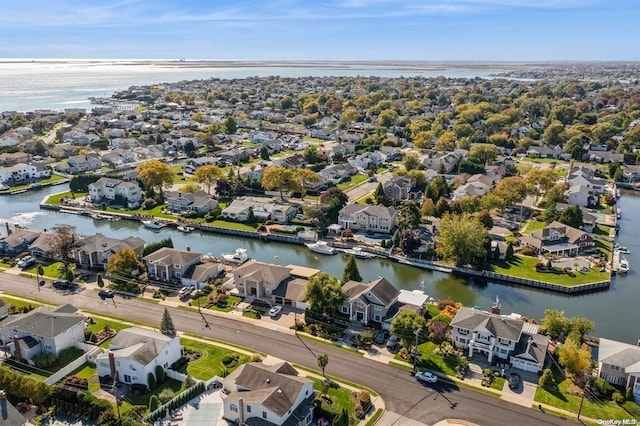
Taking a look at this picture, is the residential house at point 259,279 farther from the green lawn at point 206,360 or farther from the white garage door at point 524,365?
the white garage door at point 524,365

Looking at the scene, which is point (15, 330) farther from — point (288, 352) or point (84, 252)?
point (288, 352)

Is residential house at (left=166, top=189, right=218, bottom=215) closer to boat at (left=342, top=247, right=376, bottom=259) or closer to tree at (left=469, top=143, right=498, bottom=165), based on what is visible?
boat at (left=342, top=247, right=376, bottom=259)

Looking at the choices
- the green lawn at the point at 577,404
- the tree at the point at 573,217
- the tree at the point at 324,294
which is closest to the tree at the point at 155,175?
the tree at the point at 324,294

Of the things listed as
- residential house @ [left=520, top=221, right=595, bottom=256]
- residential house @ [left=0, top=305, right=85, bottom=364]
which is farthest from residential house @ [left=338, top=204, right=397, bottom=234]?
residential house @ [left=0, top=305, right=85, bottom=364]

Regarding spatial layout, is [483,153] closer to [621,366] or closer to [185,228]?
[185,228]

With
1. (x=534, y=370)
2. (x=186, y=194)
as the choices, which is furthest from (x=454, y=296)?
(x=186, y=194)

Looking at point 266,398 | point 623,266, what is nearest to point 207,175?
point 266,398
